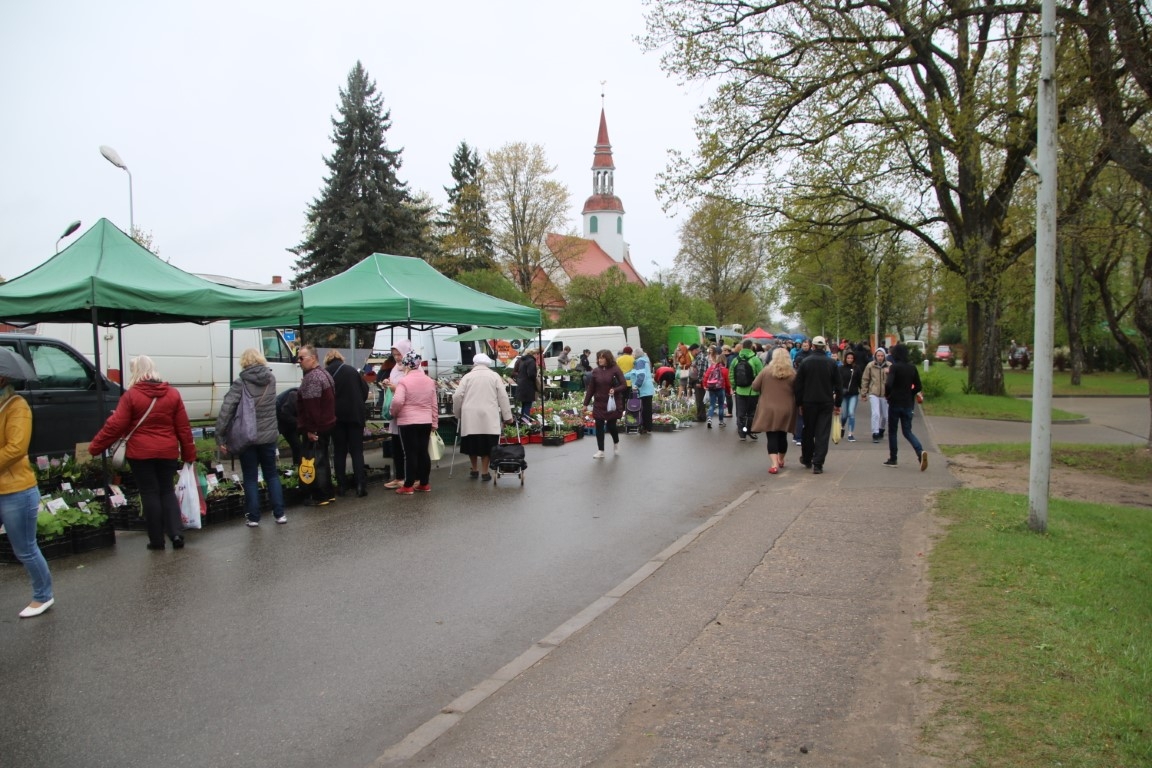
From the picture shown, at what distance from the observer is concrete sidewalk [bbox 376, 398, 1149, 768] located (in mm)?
3883

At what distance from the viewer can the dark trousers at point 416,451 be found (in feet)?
37.0

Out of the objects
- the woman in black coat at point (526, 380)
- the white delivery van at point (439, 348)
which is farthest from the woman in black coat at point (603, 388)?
the white delivery van at point (439, 348)

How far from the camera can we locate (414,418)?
11125 mm

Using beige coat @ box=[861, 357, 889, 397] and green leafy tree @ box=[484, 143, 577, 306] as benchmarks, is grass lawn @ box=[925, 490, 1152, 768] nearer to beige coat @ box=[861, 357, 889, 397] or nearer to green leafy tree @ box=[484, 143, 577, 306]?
beige coat @ box=[861, 357, 889, 397]

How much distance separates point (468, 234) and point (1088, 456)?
45.8 meters

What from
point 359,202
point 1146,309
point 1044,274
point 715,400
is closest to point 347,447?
point 1044,274

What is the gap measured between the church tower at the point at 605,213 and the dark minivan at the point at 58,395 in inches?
3761

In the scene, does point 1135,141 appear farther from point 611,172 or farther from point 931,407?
point 611,172

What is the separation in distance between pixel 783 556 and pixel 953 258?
995 inches

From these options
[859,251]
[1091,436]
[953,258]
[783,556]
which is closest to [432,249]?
[859,251]

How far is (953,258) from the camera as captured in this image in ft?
96.0

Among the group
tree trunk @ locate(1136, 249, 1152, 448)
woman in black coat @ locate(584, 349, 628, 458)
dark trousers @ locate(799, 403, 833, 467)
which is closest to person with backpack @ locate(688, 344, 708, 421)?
woman in black coat @ locate(584, 349, 628, 458)

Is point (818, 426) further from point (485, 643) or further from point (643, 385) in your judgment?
point (485, 643)

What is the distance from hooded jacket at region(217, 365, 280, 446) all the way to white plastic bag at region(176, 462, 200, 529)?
1.72 feet
